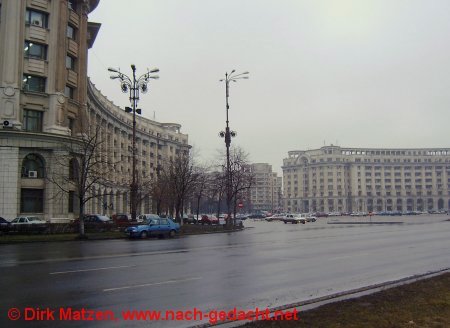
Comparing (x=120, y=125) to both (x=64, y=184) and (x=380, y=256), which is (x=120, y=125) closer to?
(x=64, y=184)

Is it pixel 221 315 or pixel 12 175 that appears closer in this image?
pixel 221 315

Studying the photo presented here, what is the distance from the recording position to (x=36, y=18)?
44312mm

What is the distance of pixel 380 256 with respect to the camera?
17.5 metres

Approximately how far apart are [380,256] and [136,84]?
24789 millimetres

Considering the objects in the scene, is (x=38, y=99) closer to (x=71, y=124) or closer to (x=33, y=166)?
(x=71, y=124)

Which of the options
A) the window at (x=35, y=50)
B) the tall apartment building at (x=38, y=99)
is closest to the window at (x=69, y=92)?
the tall apartment building at (x=38, y=99)

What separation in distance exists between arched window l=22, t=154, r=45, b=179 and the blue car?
51.6ft

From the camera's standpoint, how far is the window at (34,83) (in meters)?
43.6

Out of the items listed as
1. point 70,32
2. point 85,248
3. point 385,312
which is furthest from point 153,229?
point 70,32

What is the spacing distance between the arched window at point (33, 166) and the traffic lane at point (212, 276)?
28533 millimetres

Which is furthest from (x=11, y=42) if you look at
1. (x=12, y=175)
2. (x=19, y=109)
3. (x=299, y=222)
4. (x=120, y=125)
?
(x=120, y=125)

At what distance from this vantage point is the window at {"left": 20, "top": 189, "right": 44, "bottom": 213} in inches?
1663

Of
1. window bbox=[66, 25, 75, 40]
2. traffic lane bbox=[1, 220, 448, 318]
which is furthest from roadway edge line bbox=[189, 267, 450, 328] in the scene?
window bbox=[66, 25, 75, 40]

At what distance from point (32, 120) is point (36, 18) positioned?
9.95 metres
